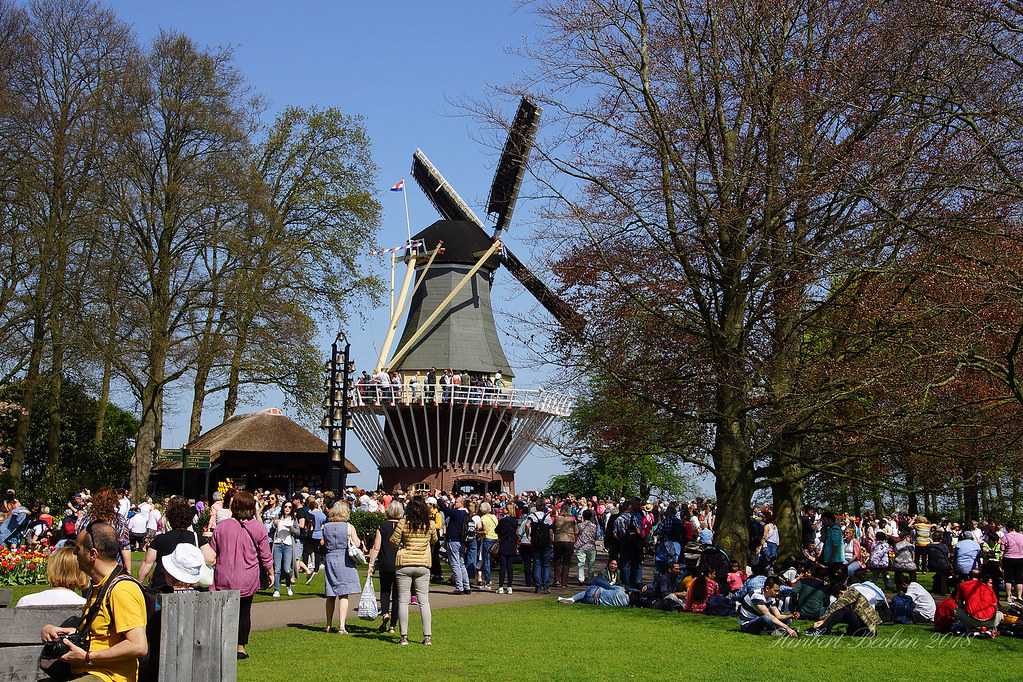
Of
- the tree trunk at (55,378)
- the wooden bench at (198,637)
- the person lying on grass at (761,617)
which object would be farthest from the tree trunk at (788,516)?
the tree trunk at (55,378)

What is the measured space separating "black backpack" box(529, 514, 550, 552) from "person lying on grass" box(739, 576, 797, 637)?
6.12 meters

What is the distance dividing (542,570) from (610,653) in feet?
28.1

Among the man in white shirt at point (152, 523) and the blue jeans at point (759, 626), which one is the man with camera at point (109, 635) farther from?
the man in white shirt at point (152, 523)

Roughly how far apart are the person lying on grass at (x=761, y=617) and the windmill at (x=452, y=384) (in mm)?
25881

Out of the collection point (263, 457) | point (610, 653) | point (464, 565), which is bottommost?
point (610, 653)

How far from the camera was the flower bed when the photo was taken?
1741 centimetres

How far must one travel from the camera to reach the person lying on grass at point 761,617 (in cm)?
1360

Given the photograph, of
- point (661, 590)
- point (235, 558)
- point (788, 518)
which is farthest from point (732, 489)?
point (235, 558)

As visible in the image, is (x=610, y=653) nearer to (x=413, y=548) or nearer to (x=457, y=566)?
(x=413, y=548)

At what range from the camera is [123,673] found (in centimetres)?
502

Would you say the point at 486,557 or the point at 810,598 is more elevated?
the point at 486,557

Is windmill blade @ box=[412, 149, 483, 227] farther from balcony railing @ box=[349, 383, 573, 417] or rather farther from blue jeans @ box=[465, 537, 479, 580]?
blue jeans @ box=[465, 537, 479, 580]

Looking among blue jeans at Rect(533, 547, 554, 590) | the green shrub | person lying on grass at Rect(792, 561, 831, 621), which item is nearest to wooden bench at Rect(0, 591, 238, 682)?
person lying on grass at Rect(792, 561, 831, 621)

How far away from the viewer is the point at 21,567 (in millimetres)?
17906
